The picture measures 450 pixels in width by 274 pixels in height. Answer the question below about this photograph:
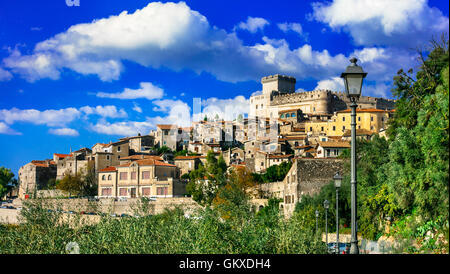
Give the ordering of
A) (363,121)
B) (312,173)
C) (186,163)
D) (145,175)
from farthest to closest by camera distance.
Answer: (363,121) < (186,163) < (145,175) < (312,173)

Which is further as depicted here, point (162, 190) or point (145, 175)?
point (145, 175)

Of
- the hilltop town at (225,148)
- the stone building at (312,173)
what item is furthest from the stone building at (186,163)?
the stone building at (312,173)

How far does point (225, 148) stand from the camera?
9731 centimetres

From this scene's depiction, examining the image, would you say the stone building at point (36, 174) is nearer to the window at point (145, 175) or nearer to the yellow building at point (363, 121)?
the window at point (145, 175)

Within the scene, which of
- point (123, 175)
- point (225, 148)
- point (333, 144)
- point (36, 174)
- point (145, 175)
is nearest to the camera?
point (333, 144)

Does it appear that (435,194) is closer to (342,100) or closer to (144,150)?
(144,150)

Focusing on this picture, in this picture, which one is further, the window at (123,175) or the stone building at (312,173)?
the window at (123,175)

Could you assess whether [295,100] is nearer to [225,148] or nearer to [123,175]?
[225,148]

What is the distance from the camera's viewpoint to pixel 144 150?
9919 centimetres

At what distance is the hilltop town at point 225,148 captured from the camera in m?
72.0

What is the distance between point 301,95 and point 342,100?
402 inches

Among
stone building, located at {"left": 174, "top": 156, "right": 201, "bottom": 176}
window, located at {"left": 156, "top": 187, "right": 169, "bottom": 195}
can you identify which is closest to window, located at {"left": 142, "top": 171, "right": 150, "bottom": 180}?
window, located at {"left": 156, "top": 187, "right": 169, "bottom": 195}

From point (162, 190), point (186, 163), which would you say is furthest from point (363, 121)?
point (162, 190)
